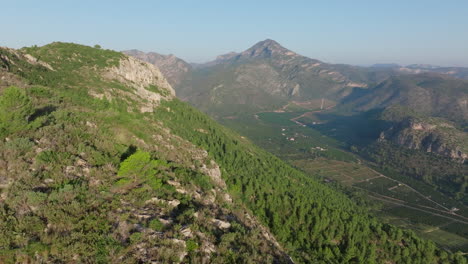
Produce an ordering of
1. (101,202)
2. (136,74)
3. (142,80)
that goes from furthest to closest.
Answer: (142,80) → (136,74) → (101,202)

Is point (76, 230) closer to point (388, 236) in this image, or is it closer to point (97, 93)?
point (97, 93)

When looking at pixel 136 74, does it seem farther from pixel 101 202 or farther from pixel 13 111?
pixel 101 202

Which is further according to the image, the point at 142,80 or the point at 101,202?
the point at 142,80

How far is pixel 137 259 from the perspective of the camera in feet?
61.6

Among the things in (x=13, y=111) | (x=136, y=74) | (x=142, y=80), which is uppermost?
(x=136, y=74)

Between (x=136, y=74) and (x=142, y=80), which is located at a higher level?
(x=136, y=74)

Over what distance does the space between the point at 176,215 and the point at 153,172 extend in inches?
350

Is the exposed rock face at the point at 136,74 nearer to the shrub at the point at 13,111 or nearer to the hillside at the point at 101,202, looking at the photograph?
the hillside at the point at 101,202

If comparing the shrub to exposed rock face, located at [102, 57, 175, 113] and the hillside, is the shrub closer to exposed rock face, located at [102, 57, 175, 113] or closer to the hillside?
the hillside

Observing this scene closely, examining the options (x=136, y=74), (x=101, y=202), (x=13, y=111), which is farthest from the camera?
(x=136, y=74)

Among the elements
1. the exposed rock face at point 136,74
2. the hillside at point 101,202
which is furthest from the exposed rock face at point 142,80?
the hillside at point 101,202

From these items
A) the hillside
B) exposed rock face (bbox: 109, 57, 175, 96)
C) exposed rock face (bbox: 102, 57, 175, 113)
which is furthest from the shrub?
exposed rock face (bbox: 109, 57, 175, 96)

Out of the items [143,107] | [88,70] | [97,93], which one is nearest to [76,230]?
[97,93]

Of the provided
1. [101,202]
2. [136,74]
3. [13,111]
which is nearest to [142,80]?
[136,74]
